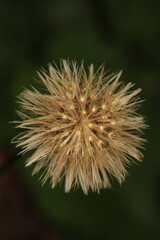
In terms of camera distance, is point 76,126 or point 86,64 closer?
point 76,126

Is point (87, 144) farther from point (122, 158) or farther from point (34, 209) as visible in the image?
point (34, 209)

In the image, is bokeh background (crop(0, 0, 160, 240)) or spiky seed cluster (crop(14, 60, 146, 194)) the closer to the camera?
spiky seed cluster (crop(14, 60, 146, 194))

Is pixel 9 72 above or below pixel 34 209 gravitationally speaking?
above

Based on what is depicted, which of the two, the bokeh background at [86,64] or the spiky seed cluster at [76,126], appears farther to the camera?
the bokeh background at [86,64]

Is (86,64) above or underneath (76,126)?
above
